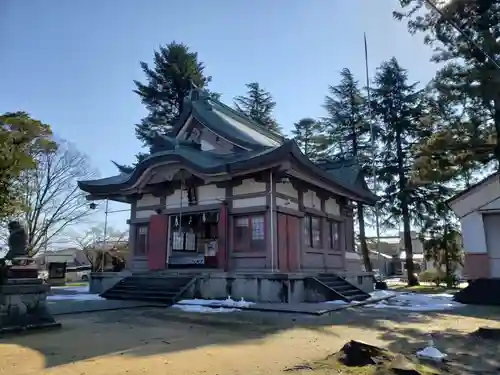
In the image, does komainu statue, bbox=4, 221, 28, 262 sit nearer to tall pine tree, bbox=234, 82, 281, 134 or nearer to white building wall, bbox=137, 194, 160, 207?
white building wall, bbox=137, 194, 160, 207

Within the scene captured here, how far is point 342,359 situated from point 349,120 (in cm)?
2238

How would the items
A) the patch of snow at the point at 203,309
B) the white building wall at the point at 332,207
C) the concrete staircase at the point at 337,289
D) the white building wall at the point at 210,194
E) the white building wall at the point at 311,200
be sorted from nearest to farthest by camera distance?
the patch of snow at the point at 203,309 → the concrete staircase at the point at 337,289 → the white building wall at the point at 210,194 → the white building wall at the point at 311,200 → the white building wall at the point at 332,207

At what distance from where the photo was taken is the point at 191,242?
14.6 meters

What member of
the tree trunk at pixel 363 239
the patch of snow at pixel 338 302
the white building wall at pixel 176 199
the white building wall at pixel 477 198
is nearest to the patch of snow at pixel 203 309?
the patch of snow at pixel 338 302

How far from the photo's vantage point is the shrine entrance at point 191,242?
13.2 meters

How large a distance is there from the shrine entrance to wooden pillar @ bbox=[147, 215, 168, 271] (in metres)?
0.19

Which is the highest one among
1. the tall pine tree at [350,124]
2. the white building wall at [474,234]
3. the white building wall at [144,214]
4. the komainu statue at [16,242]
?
the tall pine tree at [350,124]

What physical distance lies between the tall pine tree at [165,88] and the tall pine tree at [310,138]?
824cm

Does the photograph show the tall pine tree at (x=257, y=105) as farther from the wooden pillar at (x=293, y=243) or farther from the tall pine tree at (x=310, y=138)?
the wooden pillar at (x=293, y=243)

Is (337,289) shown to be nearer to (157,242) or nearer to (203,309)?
(203,309)

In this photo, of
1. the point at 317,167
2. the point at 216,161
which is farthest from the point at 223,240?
the point at 317,167

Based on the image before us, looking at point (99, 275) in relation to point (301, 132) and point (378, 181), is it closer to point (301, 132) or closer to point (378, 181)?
point (378, 181)

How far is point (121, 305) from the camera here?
987 cm

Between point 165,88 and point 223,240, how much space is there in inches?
666
